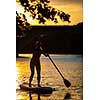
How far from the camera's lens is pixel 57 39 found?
72.2 inches

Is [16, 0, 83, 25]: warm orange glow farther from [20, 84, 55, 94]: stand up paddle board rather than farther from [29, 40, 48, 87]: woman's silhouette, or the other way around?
[20, 84, 55, 94]: stand up paddle board

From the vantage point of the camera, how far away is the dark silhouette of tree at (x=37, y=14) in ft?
5.94

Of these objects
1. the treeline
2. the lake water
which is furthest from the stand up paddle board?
the treeline

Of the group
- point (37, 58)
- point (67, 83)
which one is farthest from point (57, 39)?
point (67, 83)

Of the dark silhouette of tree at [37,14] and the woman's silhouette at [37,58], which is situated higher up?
the dark silhouette of tree at [37,14]

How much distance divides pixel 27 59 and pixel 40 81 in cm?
17

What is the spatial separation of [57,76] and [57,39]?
0.82 ft

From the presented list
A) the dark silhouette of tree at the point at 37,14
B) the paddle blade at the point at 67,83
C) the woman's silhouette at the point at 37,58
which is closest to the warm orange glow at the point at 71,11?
the dark silhouette of tree at the point at 37,14

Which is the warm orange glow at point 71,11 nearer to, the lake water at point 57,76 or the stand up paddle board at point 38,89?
the lake water at point 57,76

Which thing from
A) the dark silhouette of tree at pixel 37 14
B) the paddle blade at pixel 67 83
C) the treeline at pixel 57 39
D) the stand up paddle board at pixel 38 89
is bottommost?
the stand up paddle board at pixel 38 89

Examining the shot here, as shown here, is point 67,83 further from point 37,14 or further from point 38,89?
point 37,14

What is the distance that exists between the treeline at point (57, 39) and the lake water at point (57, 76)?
0.05 metres
